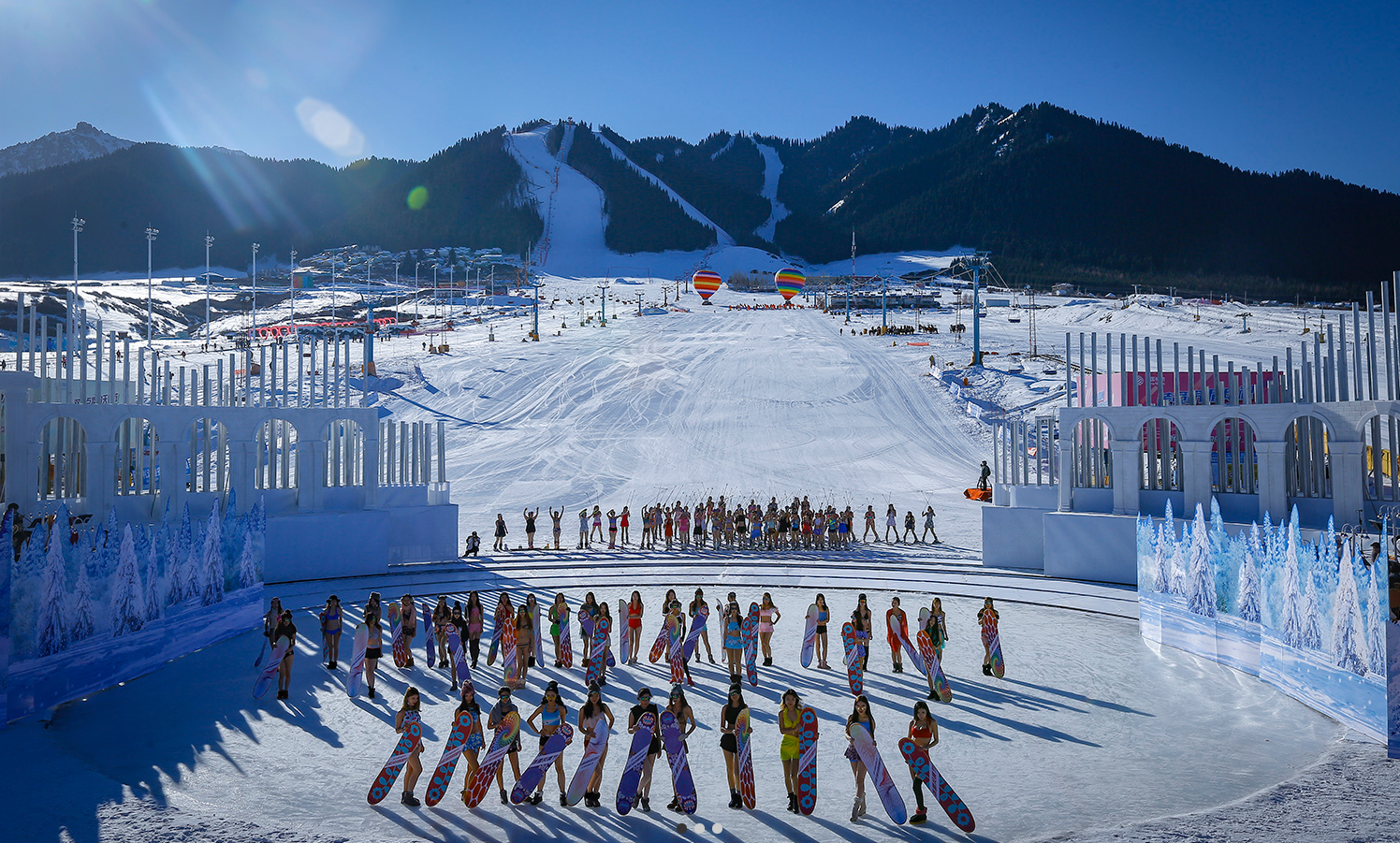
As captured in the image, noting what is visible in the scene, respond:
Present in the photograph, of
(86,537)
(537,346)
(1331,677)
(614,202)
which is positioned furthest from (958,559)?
(614,202)

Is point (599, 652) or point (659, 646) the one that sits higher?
point (599, 652)

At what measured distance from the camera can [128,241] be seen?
146 meters

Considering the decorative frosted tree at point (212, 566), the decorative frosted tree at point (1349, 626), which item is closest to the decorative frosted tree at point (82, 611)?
the decorative frosted tree at point (212, 566)

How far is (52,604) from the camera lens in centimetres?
1049

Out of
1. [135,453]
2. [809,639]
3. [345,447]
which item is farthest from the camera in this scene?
[345,447]

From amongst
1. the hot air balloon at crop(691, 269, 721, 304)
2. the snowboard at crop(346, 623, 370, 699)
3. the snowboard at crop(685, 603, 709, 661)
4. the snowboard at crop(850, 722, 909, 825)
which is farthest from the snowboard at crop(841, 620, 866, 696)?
the hot air balloon at crop(691, 269, 721, 304)

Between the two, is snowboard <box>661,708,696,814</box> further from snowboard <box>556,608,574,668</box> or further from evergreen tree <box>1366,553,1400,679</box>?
evergreen tree <box>1366,553,1400,679</box>

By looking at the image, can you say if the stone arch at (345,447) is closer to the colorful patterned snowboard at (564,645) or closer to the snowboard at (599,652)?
the colorful patterned snowboard at (564,645)

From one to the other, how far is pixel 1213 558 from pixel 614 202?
14780 cm

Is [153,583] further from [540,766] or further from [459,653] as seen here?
[540,766]

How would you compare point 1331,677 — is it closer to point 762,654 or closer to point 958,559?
point 762,654

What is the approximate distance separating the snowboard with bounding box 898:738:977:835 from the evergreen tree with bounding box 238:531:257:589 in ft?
40.1

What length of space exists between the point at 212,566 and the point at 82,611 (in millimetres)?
3080

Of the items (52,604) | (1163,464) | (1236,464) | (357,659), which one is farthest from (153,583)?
(1236,464)
